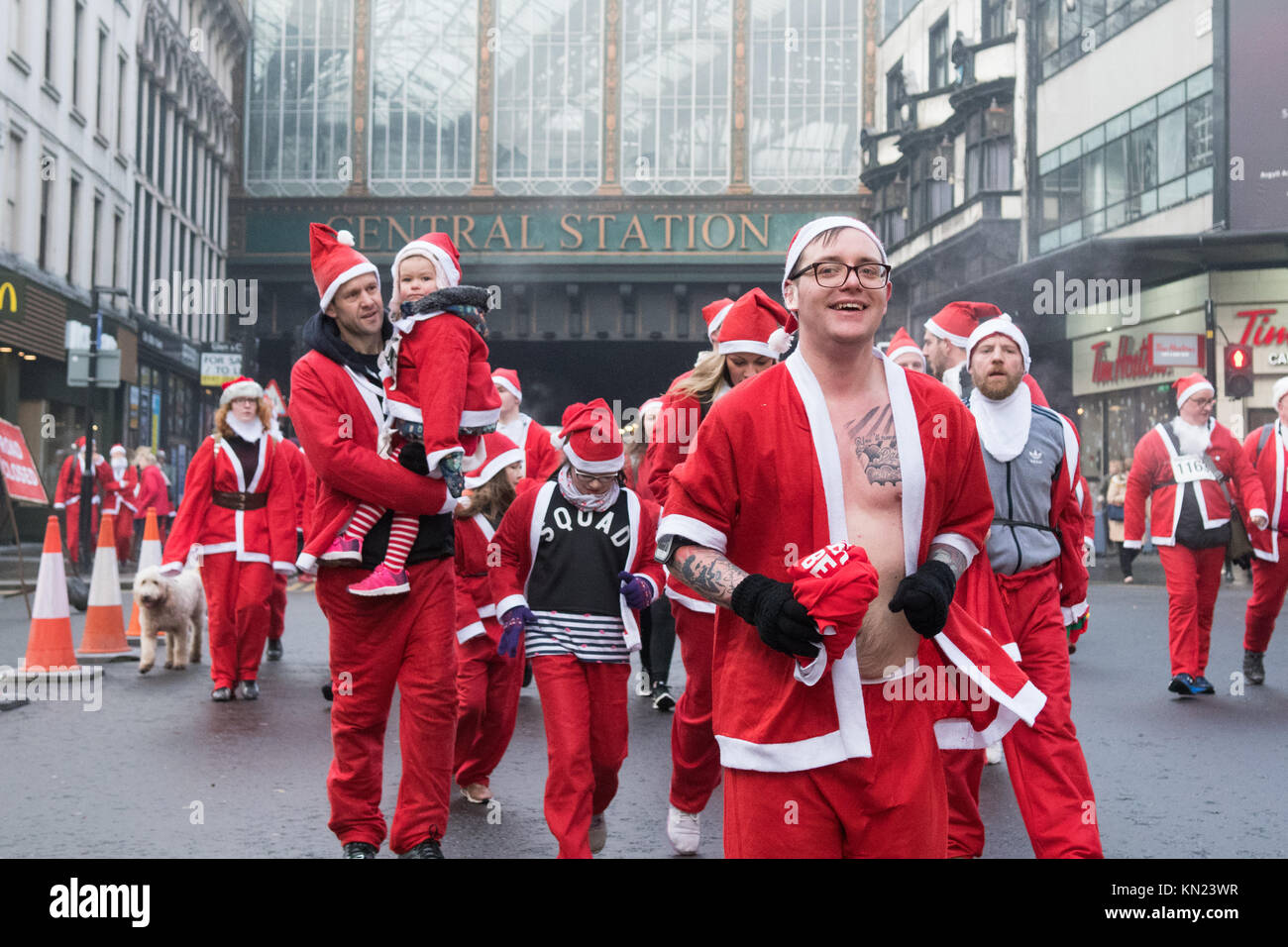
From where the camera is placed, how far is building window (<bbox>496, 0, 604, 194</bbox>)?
136 feet

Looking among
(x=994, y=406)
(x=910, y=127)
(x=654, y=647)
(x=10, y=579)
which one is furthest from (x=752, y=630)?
(x=910, y=127)

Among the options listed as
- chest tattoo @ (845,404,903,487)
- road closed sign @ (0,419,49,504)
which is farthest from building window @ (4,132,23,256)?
chest tattoo @ (845,404,903,487)

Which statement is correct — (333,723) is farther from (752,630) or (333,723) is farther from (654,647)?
(654,647)

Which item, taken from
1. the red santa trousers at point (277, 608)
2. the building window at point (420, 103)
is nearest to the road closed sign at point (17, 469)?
the red santa trousers at point (277, 608)

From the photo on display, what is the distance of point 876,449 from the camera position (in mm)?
3025

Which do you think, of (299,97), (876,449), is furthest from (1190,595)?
(299,97)

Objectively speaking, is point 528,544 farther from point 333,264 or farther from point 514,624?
point 333,264

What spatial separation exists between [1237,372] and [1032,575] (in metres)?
16.7

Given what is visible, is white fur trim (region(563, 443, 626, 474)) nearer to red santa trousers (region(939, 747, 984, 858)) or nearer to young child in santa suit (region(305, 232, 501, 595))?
young child in santa suit (region(305, 232, 501, 595))

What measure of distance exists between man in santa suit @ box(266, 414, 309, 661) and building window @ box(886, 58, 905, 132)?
3088 cm

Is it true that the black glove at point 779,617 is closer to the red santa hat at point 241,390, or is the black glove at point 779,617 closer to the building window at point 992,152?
the red santa hat at point 241,390

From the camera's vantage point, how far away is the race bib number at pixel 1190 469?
29.9 feet

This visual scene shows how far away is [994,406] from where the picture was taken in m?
5.39
